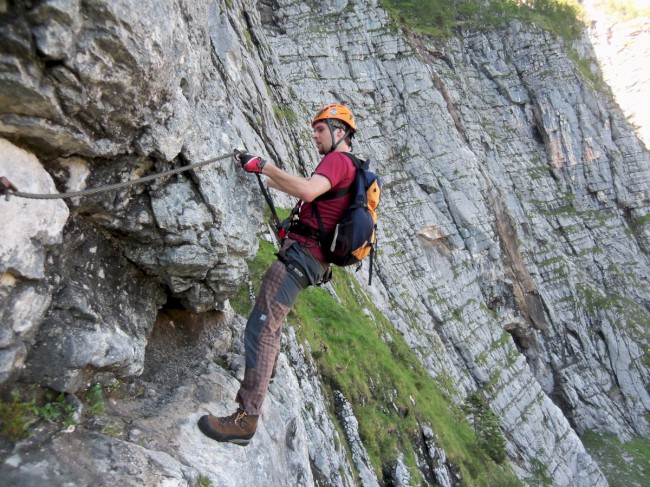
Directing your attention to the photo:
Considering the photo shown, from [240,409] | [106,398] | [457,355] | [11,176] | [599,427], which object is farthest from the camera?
[599,427]

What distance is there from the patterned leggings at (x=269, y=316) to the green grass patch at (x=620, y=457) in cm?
3260

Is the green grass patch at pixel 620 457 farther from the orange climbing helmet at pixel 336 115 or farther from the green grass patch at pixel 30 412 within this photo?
the green grass patch at pixel 30 412

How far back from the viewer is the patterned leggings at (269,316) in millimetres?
5074

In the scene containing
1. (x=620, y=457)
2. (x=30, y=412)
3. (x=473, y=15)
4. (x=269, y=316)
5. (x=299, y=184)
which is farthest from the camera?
(x=473, y=15)

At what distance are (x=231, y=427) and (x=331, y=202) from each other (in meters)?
2.92

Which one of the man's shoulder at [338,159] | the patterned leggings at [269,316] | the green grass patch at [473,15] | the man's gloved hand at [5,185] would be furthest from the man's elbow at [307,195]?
the green grass patch at [473,15]

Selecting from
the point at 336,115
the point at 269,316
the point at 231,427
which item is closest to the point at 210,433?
the point at 231,427

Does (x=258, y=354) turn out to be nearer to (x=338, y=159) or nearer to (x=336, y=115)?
(x=338, y=159)

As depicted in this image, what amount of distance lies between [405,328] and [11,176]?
2070 cm

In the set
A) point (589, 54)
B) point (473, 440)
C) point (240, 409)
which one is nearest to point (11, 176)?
point (240, 409)

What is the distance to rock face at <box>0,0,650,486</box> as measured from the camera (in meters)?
3.61

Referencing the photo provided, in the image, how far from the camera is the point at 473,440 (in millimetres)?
16859

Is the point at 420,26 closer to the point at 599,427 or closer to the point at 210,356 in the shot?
the point at 599,427

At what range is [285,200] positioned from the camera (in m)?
17.8
